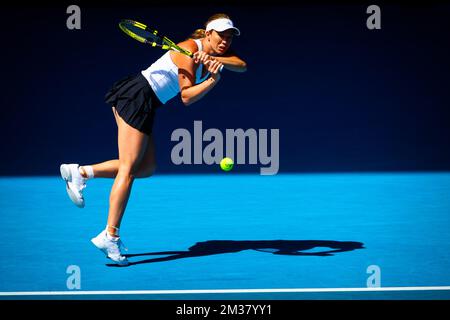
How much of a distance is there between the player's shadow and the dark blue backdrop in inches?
152

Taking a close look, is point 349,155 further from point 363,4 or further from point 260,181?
point 363,4

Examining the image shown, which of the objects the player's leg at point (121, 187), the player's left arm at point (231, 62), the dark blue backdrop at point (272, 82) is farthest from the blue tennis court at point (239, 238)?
the dark blue backdrop at point (272, 82)

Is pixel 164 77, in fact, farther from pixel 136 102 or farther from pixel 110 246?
pixel 110 246

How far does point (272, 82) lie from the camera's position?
1143 cm

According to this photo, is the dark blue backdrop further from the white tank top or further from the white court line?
the white court line

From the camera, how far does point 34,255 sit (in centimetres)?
564

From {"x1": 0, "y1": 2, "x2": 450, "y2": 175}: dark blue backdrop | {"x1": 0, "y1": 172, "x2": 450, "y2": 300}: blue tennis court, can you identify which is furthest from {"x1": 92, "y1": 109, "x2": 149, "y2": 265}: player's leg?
{"x1": 0, "y1": 2, "x2": 450, "y2": 175}: dark blue backdrop

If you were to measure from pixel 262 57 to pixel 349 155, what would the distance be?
230cm

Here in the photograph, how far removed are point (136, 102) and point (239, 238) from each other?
1.35 metres

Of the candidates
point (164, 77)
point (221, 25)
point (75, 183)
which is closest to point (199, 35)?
point (221, 25)

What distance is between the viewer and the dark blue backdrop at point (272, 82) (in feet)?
34.2

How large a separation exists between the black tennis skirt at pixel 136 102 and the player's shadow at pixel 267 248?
82 cm

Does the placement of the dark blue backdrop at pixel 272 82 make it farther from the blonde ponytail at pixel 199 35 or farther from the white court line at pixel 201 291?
the white court line at pixel 201 291

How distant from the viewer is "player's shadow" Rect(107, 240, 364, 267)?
5.61 meters
